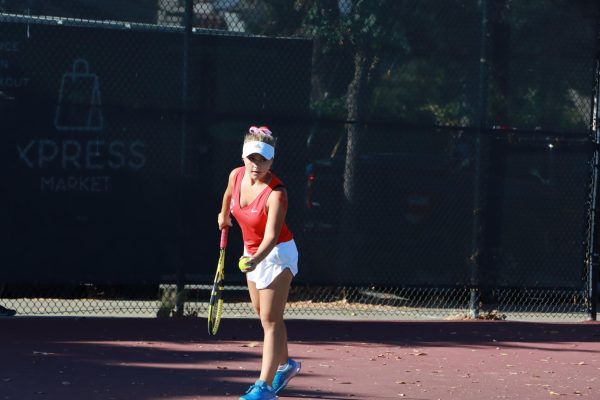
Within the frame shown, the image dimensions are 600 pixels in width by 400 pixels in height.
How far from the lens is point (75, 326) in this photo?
10.2 m

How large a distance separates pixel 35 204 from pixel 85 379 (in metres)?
2.91

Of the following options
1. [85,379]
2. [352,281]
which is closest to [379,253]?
[352,281]

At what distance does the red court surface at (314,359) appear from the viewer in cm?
769

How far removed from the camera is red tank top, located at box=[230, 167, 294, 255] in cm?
700

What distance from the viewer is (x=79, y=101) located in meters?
10.4

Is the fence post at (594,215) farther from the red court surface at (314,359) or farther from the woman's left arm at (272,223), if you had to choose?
the woman's left arm at (272,223)

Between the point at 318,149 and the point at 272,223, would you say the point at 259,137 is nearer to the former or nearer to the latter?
the point at 272,223

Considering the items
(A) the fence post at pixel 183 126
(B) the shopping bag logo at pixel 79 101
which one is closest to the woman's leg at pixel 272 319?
(A) the fence post at pixel 183 126

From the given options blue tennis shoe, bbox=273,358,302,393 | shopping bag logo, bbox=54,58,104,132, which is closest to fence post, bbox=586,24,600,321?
shopping bag logo, bbox=54,58,104,132

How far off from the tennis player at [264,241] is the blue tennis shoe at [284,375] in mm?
190

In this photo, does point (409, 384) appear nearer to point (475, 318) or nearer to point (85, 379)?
point (85, 379)

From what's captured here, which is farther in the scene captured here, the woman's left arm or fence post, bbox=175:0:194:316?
fence post, bbox=175:0:194:316

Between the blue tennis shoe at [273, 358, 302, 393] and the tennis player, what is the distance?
19 centimetres

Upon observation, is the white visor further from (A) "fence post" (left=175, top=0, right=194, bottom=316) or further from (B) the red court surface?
(A) "fence post" (left=175, top=0, right=194, bottom=316)
